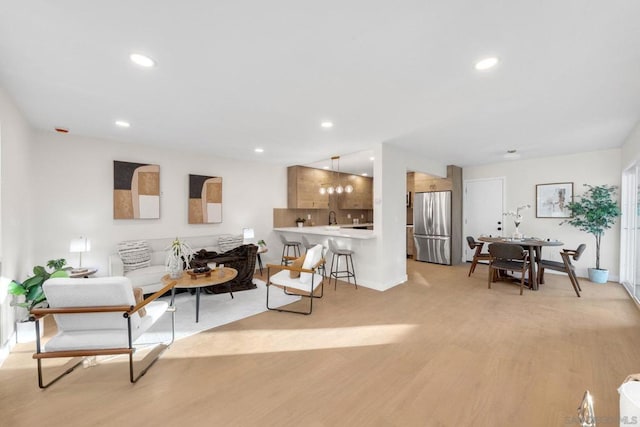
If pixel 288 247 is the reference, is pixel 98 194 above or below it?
above

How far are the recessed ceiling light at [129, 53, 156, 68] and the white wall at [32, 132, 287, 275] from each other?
8.51 ft

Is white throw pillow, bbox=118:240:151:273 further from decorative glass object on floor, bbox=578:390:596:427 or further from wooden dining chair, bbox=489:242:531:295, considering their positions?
wooden dining chair, bbox=489:242:531:295

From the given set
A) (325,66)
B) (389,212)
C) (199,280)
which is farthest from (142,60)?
(389,212)

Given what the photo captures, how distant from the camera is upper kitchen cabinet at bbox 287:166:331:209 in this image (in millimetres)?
6637

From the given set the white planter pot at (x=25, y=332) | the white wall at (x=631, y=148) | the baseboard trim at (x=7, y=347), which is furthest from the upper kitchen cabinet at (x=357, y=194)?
the baseboard trim at (x=7, y=347)

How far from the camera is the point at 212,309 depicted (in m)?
3.63

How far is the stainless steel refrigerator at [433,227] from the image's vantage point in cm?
653

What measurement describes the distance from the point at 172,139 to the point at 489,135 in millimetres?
A: 5089

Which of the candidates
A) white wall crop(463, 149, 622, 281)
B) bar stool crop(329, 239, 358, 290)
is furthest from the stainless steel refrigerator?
bar stool crop(329, 239, 358, 290)

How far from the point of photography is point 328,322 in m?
3.22

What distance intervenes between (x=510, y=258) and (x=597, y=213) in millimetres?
1934

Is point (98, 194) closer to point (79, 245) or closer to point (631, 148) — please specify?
point (79, 245)

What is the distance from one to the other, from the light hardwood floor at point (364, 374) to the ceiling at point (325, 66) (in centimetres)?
254

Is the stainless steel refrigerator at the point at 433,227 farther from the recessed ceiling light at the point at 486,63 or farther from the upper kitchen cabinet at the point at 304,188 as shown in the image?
the recessed ceiling light at the point at 486,63
